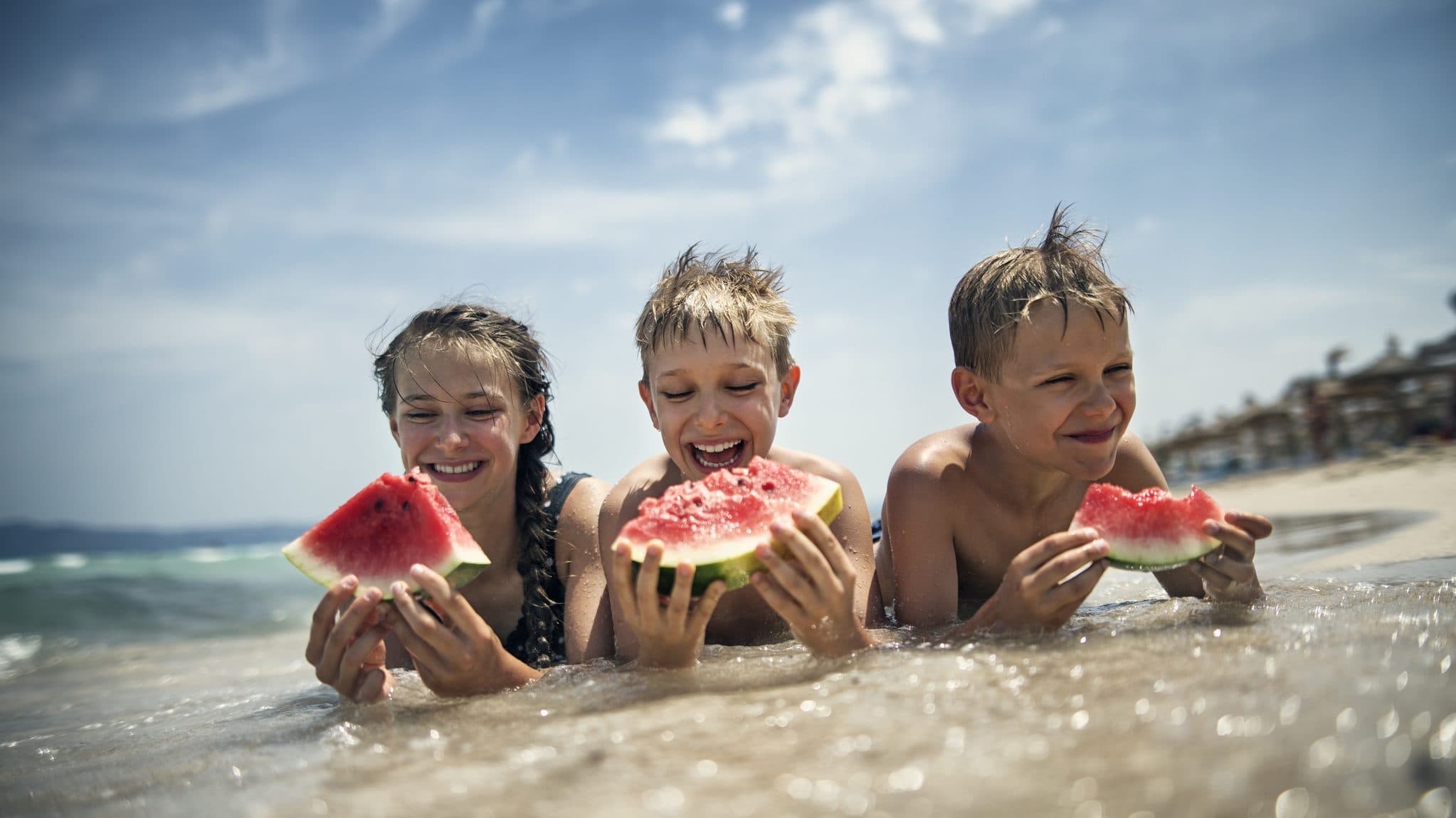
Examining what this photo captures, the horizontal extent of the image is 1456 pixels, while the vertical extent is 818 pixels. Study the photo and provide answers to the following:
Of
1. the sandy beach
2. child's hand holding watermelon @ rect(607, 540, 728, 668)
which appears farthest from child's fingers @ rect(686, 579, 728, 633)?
the sandy beach

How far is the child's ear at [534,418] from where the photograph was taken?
443 cm

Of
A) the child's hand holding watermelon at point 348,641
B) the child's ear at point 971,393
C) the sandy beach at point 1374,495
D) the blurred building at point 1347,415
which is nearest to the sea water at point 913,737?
the child's hand holding watermelon at point 348,641

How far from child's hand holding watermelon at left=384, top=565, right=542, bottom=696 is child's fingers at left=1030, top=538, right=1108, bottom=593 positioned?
182cm

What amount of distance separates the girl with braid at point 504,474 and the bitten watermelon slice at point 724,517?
91 cm

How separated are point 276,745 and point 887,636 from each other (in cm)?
215

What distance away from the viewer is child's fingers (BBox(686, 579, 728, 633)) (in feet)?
8.64

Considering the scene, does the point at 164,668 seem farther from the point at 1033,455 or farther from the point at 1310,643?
the point at 1310,643

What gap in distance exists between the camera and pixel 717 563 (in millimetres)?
2586

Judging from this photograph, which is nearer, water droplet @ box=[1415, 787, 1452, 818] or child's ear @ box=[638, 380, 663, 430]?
water droplet @ box=[1415, 787, 1452, 818]

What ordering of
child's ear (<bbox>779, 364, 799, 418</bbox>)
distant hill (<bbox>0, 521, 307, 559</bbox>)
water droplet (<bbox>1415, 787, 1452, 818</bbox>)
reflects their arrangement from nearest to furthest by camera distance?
1. water droplet (<bbox>1415, 787, 1452, 818</bbox>)
2. child's ear (<bbox>779, 364, 799, 418</bbox>)
3. distant hill (<bbox>0, 521, 307, 559</bbox>)

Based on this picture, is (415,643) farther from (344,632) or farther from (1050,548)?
(1050,548)

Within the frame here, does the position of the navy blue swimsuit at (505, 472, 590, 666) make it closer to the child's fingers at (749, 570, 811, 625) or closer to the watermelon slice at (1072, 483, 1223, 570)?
the child's fingers at (749, 570, 811, 625)

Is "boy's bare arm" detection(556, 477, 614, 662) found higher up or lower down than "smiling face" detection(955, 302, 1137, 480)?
lower down

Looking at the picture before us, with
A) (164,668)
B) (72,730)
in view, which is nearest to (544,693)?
(72,730)
